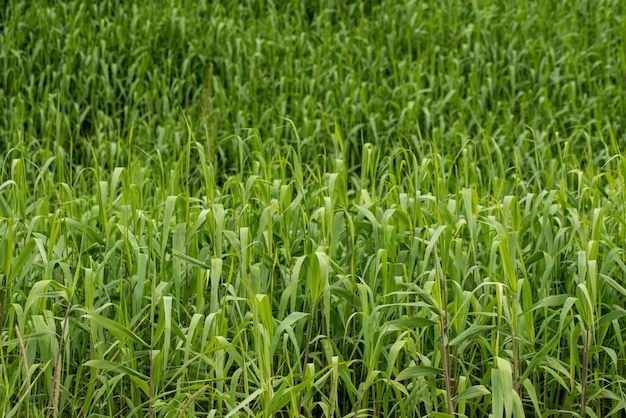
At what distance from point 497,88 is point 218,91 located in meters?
2.57

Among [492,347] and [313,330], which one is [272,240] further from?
[492,347]

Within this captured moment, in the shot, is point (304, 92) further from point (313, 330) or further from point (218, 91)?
point (313, 330)

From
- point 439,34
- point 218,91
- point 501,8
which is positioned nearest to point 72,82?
point 218,91

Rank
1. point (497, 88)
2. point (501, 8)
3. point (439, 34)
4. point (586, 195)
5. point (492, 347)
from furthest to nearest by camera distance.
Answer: point (501, 8), point (439, 34), point (497, 88), point (586, 195), point (492, 347)

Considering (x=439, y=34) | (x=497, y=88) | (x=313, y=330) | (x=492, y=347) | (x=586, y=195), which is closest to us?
(x=492, y=347)

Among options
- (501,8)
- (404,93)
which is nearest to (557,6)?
(501,8)

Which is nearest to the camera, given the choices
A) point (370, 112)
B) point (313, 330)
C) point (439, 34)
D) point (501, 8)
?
point (313, 330)

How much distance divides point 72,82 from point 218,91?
1.42 meters

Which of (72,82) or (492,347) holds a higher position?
(492,347)

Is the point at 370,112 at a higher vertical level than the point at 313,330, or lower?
lower

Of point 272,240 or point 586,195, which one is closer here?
point 272,240

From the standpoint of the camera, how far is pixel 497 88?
7105mm

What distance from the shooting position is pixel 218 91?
21.9 feet

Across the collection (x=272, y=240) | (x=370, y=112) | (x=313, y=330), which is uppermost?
(x=272, y=240)
